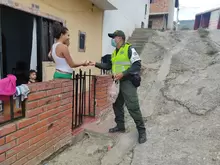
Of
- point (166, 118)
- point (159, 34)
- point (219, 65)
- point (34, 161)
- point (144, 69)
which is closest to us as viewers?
point (34, 161)

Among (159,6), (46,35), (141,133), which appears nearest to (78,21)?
(46,35)

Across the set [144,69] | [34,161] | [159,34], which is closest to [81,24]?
[144,69]

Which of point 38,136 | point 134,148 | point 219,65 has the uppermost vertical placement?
point 219,65

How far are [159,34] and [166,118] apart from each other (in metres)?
8.24

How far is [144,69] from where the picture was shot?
23.0ft

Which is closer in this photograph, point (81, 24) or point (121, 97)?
point (121, 97)

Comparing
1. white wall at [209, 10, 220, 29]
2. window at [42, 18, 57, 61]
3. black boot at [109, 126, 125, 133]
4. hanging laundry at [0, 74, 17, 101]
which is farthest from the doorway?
white wall at [209, 10, 220, 29]

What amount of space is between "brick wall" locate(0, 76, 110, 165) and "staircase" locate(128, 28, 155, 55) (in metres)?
6.78

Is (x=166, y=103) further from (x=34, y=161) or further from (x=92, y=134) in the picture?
(x=34, y=161)

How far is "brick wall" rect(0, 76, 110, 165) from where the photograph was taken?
6.57ft

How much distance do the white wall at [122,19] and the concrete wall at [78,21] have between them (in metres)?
0.51

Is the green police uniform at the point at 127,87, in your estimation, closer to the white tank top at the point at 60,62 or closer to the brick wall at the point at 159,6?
the white tank top at the point at 60,62

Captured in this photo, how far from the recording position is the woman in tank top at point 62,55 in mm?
2789

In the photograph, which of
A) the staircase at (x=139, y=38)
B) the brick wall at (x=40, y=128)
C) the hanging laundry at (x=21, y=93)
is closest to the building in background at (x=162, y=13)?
the staircase at (x=139, y=38)
